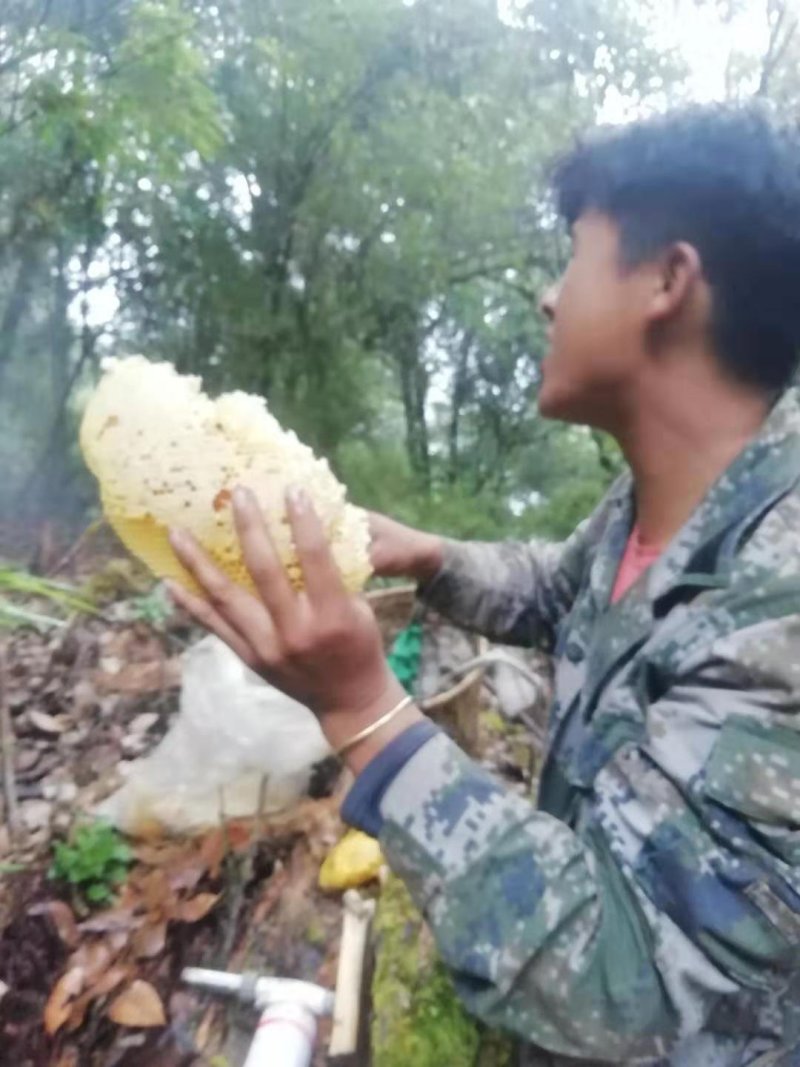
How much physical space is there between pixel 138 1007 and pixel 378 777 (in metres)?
1.29

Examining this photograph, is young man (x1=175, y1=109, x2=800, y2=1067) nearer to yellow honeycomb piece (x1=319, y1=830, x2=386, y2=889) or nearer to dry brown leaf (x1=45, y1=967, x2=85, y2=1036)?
yellow honeycomb piece (x1=319, y1=830, x2=386, y2=889)

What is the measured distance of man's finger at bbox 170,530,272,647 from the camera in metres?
1.03

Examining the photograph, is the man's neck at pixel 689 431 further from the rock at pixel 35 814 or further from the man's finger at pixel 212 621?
the rock at pixel 35 814

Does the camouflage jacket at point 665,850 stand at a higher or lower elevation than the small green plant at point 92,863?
higher

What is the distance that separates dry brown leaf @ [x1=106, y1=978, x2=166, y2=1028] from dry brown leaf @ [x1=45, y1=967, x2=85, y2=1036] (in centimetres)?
8

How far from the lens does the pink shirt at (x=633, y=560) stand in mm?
1348

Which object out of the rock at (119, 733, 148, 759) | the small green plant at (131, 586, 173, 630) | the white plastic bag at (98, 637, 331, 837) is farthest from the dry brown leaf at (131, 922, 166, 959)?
the small green plant at (131, 586, 173, 630)

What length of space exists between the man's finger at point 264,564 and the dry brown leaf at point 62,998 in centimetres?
139

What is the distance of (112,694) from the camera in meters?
3.11

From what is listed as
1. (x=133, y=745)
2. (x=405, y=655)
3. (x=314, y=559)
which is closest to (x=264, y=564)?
(x=314, y=559)

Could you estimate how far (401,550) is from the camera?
1664 millimetres

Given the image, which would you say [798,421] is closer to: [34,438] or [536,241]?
[34,438]

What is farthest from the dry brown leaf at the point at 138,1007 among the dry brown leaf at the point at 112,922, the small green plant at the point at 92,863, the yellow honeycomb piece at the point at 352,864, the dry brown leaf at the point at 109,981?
the yellow honeycomb piece at the point at 352,864

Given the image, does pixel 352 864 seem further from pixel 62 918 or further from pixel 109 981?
pixel 62 918
